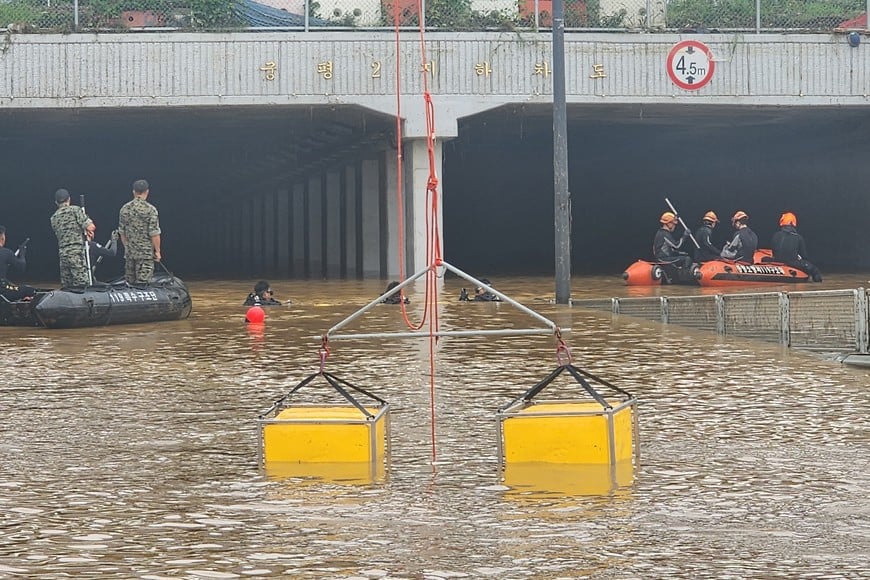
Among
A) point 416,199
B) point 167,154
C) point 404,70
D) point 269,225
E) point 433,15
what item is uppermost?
point 433,15

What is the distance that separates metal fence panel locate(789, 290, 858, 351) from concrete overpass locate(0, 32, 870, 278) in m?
16.3

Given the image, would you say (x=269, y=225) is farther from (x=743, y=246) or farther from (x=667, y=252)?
(x=743, y=246)

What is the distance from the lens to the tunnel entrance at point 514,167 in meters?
37.1

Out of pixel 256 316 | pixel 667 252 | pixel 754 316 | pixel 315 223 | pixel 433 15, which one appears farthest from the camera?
pixel 315 223

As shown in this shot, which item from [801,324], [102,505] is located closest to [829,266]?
[801,324]

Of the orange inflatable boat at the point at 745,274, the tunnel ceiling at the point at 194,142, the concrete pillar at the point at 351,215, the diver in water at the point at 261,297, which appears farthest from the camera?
the concrete pillar at the point at 351,215

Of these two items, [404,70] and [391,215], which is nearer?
[404,70]

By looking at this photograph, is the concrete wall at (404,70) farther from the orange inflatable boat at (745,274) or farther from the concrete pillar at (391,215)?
the orange inflatable boat at (745,274)

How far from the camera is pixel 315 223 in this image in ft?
172

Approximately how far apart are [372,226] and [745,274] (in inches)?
449

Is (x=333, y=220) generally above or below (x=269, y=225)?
above

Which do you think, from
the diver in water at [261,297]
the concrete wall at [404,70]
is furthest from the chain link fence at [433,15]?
the diver in water at [261,297]

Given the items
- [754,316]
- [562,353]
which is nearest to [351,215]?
[754,316]

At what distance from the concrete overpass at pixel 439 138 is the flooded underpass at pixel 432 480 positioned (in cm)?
1535
